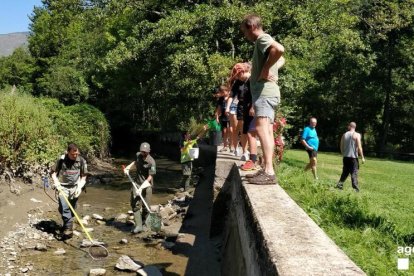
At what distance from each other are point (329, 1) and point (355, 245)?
13.7 metres

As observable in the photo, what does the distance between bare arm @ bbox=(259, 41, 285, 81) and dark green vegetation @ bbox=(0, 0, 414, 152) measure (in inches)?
370

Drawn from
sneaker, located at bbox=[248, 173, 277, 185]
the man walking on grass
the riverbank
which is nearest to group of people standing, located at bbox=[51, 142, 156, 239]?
the riverbank

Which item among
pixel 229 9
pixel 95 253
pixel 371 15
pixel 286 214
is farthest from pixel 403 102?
pixel 286 214

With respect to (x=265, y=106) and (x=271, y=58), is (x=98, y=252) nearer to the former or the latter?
(x=265, y=106)

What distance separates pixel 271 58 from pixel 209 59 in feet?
→ 33.2

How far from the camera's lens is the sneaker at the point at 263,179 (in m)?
5.76

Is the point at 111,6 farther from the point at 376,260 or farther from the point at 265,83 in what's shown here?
the point at 376,260

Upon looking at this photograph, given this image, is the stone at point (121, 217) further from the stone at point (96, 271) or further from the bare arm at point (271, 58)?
the bare arm at point (271, 58)

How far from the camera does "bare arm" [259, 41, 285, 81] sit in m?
5.21

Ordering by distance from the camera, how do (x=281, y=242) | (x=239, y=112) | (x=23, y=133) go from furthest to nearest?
(x=23, y=133)
(x=239, y=112)
(x=281, y=242)

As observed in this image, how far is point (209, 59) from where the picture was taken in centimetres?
1528

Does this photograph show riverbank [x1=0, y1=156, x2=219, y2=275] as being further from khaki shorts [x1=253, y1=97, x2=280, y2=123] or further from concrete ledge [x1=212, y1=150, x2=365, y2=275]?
khaki shorts [x1=253, y1=97, x2=280, y2=123]

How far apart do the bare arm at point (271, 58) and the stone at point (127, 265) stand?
4.49m

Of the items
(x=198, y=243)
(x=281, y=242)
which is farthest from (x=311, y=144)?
(x=281, y=242)
